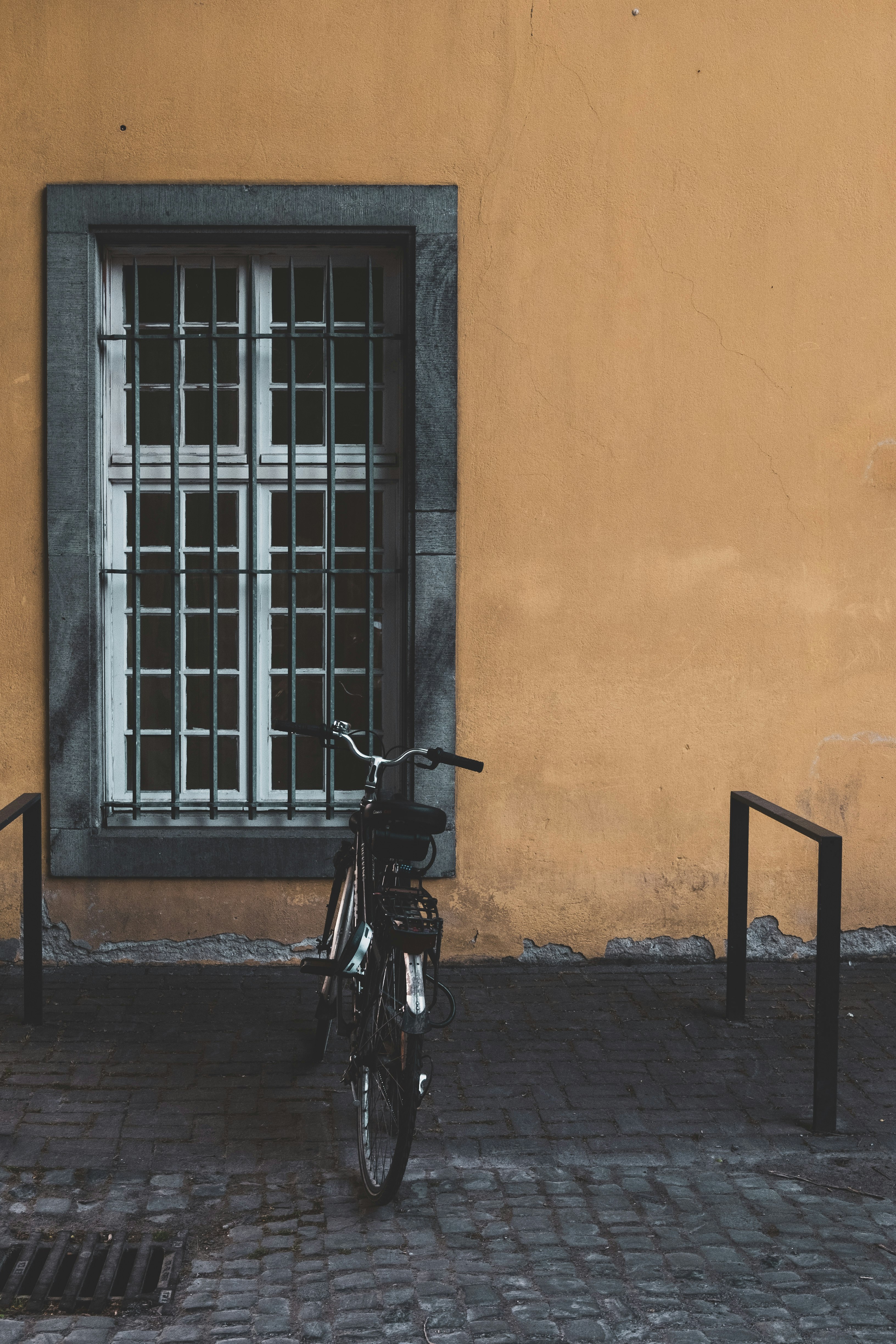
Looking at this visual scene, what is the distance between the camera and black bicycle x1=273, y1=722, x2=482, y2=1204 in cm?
322

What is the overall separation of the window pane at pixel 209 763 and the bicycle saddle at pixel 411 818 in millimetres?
2403

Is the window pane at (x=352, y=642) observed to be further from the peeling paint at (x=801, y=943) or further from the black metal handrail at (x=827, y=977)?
the black metal handrail at (x=827, y=977)

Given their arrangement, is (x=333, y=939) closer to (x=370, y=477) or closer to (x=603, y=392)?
(x=370, y=477)

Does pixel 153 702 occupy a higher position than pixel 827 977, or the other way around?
pixel 153 702

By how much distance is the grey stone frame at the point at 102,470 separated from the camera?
552 centimetres

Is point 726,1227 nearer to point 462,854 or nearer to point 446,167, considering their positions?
point 462,854

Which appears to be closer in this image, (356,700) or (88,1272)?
(88,1272)

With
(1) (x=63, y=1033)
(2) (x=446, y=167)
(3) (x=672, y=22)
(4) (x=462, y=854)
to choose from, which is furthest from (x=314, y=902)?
(3) (x=672, y=22)

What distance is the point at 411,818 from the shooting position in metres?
3.44

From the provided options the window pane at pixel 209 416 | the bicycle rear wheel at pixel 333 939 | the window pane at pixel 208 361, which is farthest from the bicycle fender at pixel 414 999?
the window pane at pixel 208 361

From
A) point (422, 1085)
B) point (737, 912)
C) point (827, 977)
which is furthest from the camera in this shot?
point (737, 912)

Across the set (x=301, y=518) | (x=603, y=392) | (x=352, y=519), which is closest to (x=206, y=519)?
(x=301, y=518)

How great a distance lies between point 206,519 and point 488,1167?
10.8 ft

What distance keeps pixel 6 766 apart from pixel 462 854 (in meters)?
2.08
